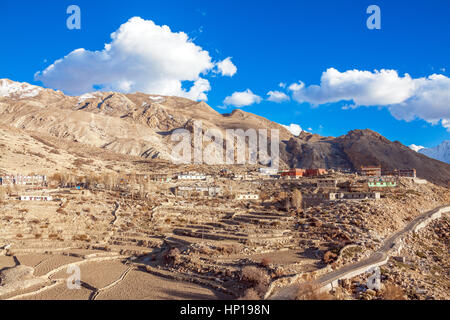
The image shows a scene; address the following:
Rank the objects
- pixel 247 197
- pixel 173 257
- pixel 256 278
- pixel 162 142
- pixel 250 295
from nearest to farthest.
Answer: pixel 250 295 < pixel 256 278 < pixel 173 257 < pixel 247 197 < pixel 162 142

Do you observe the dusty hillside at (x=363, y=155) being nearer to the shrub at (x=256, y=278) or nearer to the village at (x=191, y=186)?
the village at (x=191, y=186)

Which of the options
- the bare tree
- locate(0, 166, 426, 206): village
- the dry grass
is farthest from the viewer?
locate(0, 166, 426, 206): village

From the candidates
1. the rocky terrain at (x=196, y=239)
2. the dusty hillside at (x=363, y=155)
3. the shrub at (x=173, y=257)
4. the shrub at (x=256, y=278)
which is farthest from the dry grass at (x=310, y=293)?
the dusty hillside at (x=363, y=155)

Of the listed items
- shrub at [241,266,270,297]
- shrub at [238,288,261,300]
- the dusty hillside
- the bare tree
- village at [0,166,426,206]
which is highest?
the dusty hillside

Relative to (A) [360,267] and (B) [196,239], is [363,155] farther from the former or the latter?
(A) [360,267]

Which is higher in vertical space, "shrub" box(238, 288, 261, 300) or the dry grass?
the dry grass

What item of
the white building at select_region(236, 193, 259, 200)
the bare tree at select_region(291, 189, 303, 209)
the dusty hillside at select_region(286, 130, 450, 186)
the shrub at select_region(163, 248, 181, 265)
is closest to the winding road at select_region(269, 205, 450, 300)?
the shrub at select_region(163, 248, 181, 265)

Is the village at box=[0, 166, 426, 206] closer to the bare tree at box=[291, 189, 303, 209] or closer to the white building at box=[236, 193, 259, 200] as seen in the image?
the white building at box=[236, 193, 259, 200]

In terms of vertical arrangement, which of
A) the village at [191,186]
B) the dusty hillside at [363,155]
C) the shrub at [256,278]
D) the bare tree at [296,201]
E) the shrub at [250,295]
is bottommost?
the shrub at [250,295]

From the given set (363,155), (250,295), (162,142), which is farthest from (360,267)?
(162,142)

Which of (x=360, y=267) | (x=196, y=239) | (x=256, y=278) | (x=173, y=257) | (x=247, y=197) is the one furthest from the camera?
(x=247, y=197)

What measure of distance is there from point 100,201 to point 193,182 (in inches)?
801

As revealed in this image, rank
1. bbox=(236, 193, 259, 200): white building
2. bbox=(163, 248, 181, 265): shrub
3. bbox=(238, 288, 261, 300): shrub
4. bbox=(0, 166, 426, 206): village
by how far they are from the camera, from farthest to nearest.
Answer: bbox=(236, 193, 259, 200): white building, bbox=(0, 166, 426, 206): village, bbox=(163, 248, 181, 265): shrub, bbox=(238, 288, 261, 300): shrub

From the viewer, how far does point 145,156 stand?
308ft
